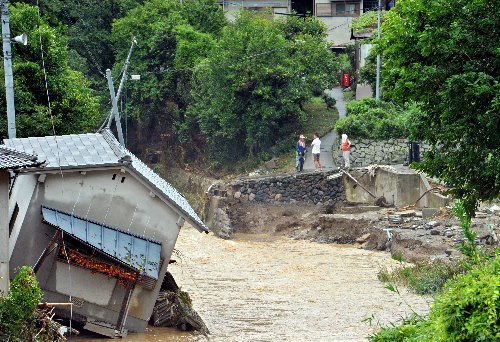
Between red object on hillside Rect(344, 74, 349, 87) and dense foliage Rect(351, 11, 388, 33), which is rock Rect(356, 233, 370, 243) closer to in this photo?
dense foliage Rect(351, 11, 388, 33)

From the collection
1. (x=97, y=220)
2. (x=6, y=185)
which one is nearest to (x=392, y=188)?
(x=97, y=220)

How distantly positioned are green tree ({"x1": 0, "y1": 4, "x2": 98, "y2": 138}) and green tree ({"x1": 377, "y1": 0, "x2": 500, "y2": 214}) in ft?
47.1

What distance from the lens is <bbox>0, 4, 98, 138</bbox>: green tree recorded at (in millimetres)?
24594

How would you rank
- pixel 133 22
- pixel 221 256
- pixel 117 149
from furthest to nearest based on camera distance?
pixel 133 22, pixel 221 256, pixel 117 149

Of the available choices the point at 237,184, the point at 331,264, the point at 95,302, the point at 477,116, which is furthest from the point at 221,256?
the point at 477,116

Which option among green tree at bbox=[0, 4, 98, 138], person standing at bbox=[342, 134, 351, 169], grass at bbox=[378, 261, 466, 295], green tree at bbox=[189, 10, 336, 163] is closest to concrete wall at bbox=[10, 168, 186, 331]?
grass at bbox=[378, 261, 466, 295]

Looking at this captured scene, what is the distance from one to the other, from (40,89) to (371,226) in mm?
15172

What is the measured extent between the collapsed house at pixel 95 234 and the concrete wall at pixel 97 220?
0.02m

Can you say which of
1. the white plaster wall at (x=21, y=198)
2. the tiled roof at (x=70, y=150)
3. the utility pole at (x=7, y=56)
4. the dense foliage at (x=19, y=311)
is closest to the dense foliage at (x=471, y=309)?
the dense foliage at (x=19, y=311)

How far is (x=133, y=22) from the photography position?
1750 inches

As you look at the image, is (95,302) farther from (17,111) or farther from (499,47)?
(17,111)

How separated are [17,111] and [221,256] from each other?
399 inches

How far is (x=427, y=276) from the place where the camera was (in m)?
19.1

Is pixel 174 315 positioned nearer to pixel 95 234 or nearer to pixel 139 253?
pixel 139 253
